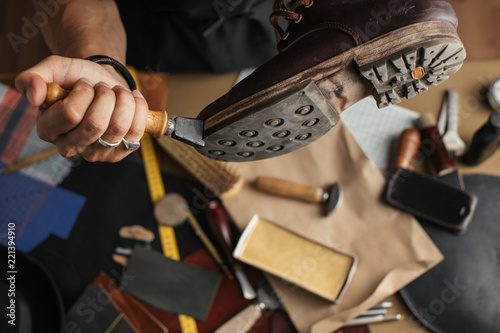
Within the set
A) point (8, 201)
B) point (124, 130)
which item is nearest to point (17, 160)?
point (8, 201)

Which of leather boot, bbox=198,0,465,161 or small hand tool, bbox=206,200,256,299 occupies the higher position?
leather boot, bbox=198,0,465,161

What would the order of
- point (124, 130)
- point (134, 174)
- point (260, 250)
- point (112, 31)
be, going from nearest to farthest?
point (124, 130) → point (112, 31) → point (260, 250) → point (134, 174)

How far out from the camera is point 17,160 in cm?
114

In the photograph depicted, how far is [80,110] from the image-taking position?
471mm

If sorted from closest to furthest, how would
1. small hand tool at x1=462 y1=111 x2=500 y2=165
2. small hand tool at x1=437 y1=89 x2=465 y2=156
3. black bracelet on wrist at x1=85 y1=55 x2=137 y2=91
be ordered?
black bracelet on wrist at x1=85 y1=55 x2=137 y2=91, small hand tool at x1=462 y1=111 x2=500 y2=165, small hand tool at x1=437 y1=89 x2=465 y2=156

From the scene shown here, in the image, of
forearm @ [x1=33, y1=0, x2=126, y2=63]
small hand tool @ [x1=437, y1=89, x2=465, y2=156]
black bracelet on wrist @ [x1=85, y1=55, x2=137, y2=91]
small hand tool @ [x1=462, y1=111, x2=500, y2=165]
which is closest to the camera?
black bracelet on wrist @ [x1=85, y1=55, x2=137, y2=91]

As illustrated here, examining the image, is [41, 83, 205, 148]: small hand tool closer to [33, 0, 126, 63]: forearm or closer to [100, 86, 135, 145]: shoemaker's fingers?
[100, 86, 135, 145]: shoemaker's fingers

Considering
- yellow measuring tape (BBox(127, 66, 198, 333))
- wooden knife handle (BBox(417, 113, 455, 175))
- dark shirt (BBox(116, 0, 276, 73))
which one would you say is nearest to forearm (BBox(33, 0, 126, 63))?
dark shirt (BBox(116, 0, 276, 73))

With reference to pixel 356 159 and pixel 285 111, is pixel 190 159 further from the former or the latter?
pixel 285 111

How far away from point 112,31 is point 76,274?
22.4 inches

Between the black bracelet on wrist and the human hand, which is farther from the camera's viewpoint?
the black bracelet on wrist

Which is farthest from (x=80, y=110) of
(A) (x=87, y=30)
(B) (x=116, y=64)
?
(A) (x=87, y=30)

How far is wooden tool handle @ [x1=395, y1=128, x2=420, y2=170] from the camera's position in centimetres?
102

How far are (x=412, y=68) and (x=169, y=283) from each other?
29.1 inches
